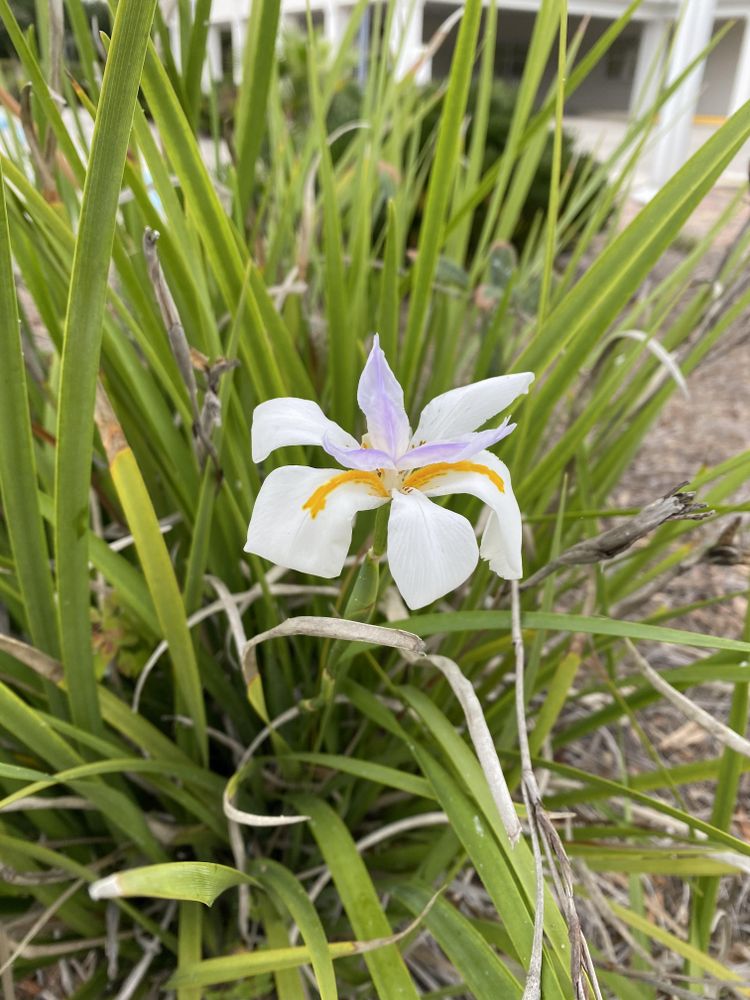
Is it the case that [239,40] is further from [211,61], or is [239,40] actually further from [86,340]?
[86,340]

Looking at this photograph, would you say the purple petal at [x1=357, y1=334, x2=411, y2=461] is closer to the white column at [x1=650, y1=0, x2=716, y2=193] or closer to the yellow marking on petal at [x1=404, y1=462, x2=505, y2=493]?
the yellow marking on petal at [x1=404, y1=462, x2=505, y2=493]

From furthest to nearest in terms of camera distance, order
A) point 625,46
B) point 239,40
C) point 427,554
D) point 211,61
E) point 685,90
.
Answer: point 625,46, point 685,90, point 239,40, point 211,61, point 427,554

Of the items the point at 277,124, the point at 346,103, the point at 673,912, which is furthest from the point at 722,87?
the point at 673,912

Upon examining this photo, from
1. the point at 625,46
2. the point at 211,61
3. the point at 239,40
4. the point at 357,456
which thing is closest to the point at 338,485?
the point at 357,456

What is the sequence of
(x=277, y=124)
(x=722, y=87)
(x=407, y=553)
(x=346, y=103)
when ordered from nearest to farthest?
1. (x=407, y=553)
2. (x=277, y=124)
3. (x=346, y=103)
4. (x=722, y=87)

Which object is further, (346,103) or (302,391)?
(346,103)

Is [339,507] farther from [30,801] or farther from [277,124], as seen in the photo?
[277,124]

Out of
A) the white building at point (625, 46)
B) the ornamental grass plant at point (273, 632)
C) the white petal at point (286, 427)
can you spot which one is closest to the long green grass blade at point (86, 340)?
the ornamental grass plant at point (273, 632)

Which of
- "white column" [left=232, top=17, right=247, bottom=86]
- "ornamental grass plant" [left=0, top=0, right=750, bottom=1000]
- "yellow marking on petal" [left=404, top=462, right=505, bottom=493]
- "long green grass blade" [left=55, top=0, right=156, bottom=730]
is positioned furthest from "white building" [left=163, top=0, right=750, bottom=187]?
"yellow marking on petal" [left=404, top=462, right=505, bottom=493]
